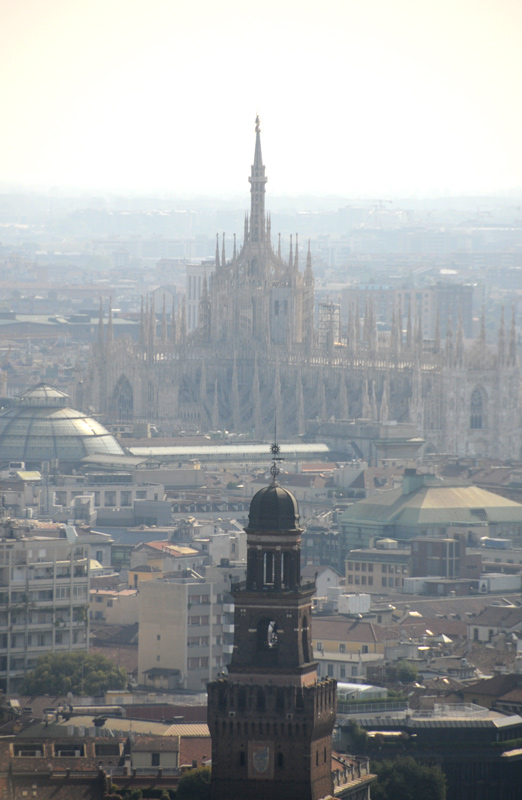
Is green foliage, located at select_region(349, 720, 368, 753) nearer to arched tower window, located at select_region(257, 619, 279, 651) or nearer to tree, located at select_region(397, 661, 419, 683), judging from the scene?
tree, located at select_region(397, 661, 419, 683)

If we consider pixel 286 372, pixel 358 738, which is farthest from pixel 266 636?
pixel 286 372

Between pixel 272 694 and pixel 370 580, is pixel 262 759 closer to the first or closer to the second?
pixel 272 694

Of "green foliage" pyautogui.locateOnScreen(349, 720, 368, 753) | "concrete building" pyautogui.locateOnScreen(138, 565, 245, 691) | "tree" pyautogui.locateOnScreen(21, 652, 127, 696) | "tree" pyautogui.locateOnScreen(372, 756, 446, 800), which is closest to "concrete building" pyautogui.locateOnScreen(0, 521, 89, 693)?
"concrete building" pyautogui.locateOnScreen(138, 565, 245, 691)

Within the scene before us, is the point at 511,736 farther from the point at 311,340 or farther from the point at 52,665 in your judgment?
the point at 311,340

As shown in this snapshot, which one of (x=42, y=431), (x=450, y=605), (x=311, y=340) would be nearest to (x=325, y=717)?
(x=450, y=605)

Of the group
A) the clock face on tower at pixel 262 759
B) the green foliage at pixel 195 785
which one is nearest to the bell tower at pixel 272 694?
the clock face on tower at pixel 262 759
